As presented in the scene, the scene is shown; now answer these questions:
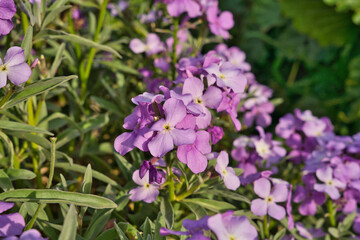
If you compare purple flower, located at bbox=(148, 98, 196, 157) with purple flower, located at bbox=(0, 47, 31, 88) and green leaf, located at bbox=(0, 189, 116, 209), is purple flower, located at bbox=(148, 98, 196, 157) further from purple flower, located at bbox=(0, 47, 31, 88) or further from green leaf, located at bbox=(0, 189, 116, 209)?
purple flower, located at bbox=(0, 47, 31, 88)

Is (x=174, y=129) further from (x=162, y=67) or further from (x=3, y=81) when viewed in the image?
(x=162, y=67)

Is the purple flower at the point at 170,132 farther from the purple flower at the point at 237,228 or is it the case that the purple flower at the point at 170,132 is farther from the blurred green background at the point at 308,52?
the blurred green background at the point at 308,52

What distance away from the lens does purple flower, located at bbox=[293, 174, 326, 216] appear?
1647mm

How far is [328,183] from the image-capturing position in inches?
62.5

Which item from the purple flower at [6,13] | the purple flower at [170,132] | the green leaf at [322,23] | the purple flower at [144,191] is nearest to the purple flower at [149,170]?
the purple flower at [170,132]

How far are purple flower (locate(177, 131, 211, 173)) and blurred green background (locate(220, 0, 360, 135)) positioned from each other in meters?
2.05

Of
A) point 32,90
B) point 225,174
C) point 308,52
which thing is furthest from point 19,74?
point 308,52

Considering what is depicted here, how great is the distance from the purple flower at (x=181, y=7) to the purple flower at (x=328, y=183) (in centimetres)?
88

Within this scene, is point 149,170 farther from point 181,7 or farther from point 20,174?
point 181,7

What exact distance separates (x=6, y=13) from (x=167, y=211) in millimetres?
808

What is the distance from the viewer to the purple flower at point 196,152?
3.73ft

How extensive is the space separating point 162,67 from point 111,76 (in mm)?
446

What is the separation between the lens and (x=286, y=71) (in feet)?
11.6

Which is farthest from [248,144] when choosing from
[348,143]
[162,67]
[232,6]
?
[232,6]
